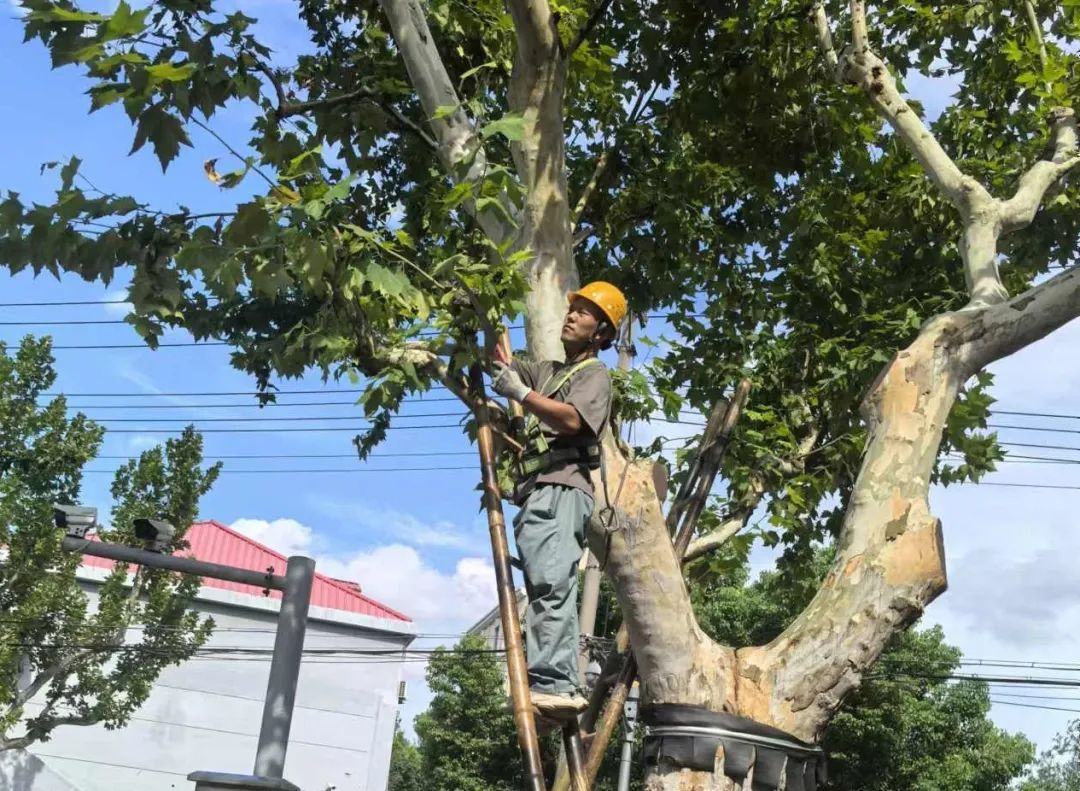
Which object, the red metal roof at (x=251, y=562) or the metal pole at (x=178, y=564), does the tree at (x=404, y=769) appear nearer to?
the red metal roof at (x=251, y=562)

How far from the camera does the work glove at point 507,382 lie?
453 cm

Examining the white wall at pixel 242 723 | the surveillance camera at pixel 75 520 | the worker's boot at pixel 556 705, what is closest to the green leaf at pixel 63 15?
the worker's boot at pixel 556 705

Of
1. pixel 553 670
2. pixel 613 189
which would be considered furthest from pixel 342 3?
pixel 553 670

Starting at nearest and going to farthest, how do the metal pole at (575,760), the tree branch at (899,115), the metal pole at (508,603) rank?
the metal pole at (508,603) < the metal pole at (575,760) < the tree branch at (899,115)

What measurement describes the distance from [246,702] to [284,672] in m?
17.6

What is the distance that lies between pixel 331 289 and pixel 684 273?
213 inches

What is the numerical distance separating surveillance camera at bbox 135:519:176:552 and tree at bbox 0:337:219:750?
5.98 metres

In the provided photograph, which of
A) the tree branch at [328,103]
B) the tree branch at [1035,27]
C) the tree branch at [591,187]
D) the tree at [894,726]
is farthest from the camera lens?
the tree at [894,726]

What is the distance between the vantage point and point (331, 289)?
4359 millimetres

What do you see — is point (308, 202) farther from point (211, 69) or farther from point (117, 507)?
point (117, 507)

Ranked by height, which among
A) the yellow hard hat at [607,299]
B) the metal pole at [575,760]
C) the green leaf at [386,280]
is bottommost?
the metal pole at [575,760]

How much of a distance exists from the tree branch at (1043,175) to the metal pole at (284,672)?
5696 mm

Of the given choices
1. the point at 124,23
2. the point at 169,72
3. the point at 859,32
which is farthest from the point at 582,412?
the point at 859,32

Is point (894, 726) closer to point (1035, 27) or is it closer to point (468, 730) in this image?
point (468, 730)
